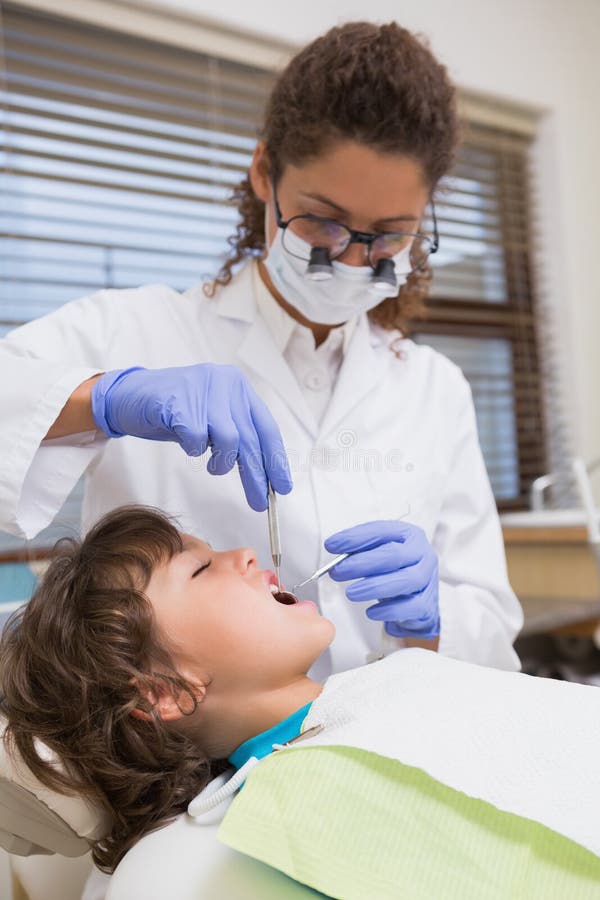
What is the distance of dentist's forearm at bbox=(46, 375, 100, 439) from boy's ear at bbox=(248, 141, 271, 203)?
0.43 metres

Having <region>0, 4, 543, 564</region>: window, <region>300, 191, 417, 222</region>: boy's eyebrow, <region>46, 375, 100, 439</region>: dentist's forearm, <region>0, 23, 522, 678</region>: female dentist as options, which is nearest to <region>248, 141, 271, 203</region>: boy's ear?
<region>0, 23, 522, 678</region>: female dentist

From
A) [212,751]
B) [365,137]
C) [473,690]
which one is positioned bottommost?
[212,751]

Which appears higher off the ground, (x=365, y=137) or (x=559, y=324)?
(x=365, y=137)

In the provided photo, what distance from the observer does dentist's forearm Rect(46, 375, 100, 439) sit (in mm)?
1093

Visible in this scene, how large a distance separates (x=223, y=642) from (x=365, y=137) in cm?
72

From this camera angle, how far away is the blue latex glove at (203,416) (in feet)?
3.35

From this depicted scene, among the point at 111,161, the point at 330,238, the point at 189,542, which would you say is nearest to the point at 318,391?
the point at 330,238

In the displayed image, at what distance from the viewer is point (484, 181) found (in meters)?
3.30

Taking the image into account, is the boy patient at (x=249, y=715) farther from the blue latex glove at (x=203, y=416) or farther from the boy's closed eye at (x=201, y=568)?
the blue latex glove at (x=203, y=416)

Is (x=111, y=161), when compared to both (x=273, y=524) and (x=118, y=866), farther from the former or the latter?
(x=118, y=866)

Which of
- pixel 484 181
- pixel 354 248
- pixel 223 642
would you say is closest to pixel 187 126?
pixel 484 181

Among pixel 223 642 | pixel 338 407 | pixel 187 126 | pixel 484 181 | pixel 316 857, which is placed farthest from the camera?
pixel 484 181

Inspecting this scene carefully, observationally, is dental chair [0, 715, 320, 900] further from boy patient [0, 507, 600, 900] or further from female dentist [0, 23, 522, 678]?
female dentist [0, 23, 522, 678]

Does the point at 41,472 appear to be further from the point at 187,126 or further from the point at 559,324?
the point at 559,324
